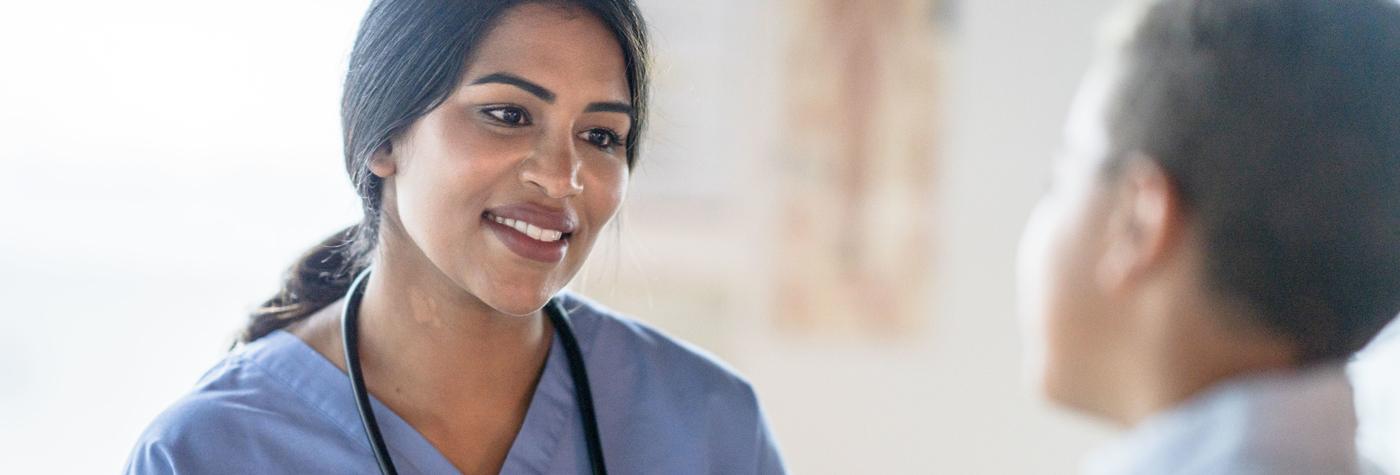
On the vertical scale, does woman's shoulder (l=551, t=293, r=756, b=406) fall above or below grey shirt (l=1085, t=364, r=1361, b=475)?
below

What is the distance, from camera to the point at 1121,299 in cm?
77

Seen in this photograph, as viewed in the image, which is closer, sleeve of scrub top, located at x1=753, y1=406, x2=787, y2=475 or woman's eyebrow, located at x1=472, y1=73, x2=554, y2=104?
woman's eyebrow, located at x1=472, y1=73, x2=554, y2=104

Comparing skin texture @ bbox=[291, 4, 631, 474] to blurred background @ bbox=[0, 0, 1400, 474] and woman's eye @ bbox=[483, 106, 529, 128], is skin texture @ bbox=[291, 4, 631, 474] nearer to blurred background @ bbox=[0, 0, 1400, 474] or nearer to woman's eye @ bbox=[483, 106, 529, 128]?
woman's eye @ bbox=[483, 106, 529, 128]

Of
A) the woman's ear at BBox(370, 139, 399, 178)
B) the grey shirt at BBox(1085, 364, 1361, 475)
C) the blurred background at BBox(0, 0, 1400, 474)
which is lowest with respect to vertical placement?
the blurred background at BBox(0, 0, 1400, 474)

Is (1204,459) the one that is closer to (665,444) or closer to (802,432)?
(665,444)

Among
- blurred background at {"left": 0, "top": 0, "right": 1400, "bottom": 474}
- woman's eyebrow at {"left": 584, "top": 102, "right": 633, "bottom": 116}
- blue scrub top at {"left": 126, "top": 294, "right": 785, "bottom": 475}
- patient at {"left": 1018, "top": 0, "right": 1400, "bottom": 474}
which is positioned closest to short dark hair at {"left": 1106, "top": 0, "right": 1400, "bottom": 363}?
patient at {"left": 1018, "top": 0, "right": 1400, "bottom": 474}

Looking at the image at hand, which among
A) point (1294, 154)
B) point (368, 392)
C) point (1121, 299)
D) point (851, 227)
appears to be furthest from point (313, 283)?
point (851, 227)

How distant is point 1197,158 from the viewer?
0.73 m

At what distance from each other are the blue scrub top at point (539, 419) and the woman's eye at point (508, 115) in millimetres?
305

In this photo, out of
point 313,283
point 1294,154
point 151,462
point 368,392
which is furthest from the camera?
point 313,283

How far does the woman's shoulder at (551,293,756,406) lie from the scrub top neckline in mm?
81

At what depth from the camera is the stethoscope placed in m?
1.18

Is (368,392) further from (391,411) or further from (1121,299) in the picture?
(1121,299)

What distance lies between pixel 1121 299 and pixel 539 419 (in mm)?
709
